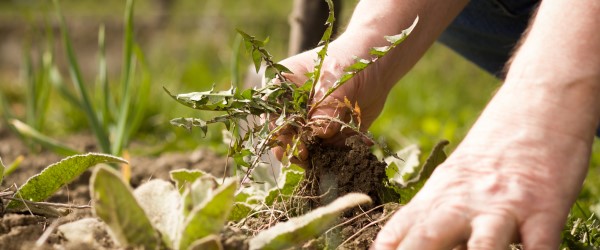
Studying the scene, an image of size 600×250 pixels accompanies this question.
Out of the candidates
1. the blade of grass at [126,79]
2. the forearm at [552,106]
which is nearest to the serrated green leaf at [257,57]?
the forearm at [552,106]

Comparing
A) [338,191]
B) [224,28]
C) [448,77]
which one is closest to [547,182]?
[338,191]

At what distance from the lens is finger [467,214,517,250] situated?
Answer: 0.87m

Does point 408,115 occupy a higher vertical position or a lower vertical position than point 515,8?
lower

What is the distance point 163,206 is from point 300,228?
0.75 feet

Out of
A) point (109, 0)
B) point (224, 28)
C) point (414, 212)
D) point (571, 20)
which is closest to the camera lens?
point (414, 212)

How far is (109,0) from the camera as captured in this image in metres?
10.9

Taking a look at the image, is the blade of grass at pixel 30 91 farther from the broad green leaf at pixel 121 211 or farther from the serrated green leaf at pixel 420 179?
the broad green leaf at pixel 121 211

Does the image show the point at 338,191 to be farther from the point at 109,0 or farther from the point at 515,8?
the point at 109,0

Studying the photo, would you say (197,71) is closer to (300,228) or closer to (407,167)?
(407,167)

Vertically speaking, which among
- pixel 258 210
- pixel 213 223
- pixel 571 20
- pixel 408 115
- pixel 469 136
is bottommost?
pixel 408 115

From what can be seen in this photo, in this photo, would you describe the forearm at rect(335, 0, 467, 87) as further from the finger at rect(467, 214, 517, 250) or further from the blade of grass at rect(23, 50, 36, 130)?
the blade of grass at rect(23, 50, 36, 130)

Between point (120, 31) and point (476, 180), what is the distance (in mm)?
7338

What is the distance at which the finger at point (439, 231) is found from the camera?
0.87 m

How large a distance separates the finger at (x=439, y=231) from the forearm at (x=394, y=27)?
57 centimetres
